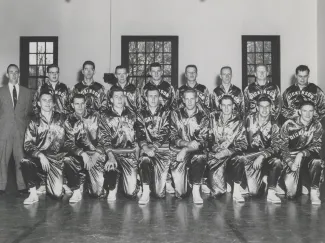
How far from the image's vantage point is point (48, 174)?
5.72m

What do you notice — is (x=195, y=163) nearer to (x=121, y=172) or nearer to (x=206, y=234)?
(x=121, y=172)

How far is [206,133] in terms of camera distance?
595 centimetres

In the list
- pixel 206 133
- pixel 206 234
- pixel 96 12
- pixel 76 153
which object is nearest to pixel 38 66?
pixel 96 12

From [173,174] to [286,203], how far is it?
4.61ft

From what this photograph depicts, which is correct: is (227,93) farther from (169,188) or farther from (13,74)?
(13,74)

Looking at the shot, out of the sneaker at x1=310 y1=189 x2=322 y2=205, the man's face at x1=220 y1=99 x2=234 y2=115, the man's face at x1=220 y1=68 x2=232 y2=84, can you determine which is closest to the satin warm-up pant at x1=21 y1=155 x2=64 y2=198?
the man's face at x1=220 y1=99 x2=234 y2=115

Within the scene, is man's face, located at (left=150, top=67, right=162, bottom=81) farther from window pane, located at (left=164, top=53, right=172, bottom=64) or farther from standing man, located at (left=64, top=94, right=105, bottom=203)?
window pane, located at (left=164, top=53, right=172, bottom=64)

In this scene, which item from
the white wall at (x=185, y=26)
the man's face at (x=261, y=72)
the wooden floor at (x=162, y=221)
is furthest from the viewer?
the white wall at (x=185, y=26)

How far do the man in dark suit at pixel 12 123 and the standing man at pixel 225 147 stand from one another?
2.53 meters

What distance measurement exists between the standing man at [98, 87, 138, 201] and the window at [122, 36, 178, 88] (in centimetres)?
290

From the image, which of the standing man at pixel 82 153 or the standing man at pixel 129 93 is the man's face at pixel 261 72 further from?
the standing man at pixel 82 153

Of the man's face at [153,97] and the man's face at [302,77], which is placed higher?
the man's face at [302,77]

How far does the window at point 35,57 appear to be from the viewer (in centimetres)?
888

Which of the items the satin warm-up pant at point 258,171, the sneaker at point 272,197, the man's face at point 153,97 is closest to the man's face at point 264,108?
the satin warm-up pant at point 258,171
